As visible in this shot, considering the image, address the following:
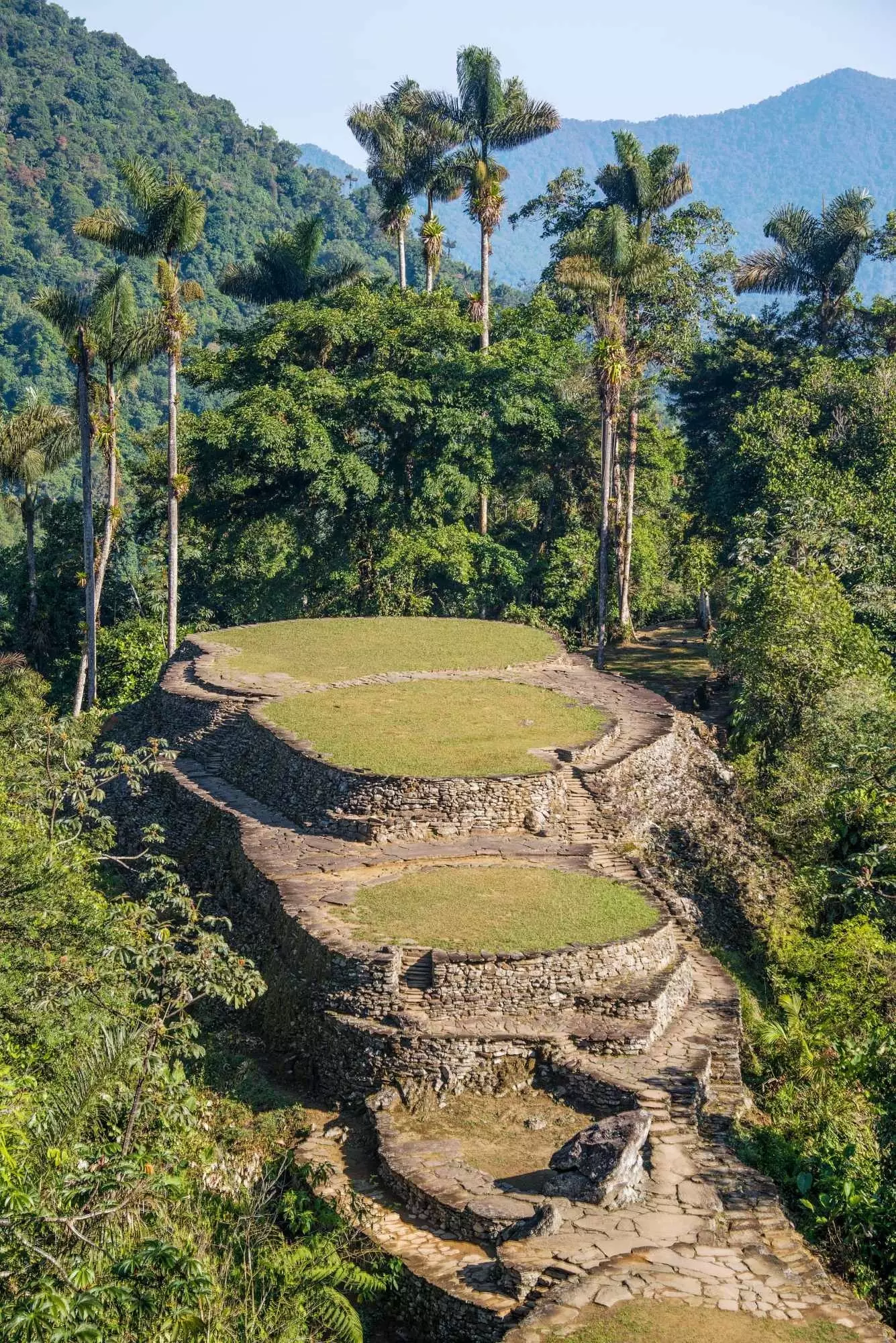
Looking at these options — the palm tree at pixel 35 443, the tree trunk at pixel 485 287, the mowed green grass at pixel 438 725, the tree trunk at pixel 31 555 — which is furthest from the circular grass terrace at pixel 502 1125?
the tree trunk at pixel 485 287

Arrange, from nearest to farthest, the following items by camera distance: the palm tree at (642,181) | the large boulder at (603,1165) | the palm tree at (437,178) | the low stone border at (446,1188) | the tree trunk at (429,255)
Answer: the low stone border at (446,1188)
the large boulder at (603,1165)
the palm tree at (642,181)
the palm tree at (437,178)
the tree trunk at (429,255)

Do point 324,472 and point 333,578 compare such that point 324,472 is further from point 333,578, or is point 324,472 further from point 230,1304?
point 230,1304

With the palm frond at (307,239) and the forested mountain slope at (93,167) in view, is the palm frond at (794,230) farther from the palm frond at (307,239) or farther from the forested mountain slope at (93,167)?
the forested mountain slope at (93,167)

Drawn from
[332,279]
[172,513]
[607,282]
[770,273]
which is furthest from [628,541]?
[332,279]

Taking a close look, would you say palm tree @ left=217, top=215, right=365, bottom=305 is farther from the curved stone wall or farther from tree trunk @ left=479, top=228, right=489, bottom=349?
the curved stone wall

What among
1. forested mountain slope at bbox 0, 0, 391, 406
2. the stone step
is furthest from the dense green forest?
forested mountain slope at bbox 0, 0, 391, 406

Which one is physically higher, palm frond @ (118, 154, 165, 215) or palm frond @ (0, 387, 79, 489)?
palm frond @ (118, 154, 165, 215)

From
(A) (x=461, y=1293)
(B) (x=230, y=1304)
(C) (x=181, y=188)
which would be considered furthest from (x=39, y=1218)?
(C) (x=181, y=188)
